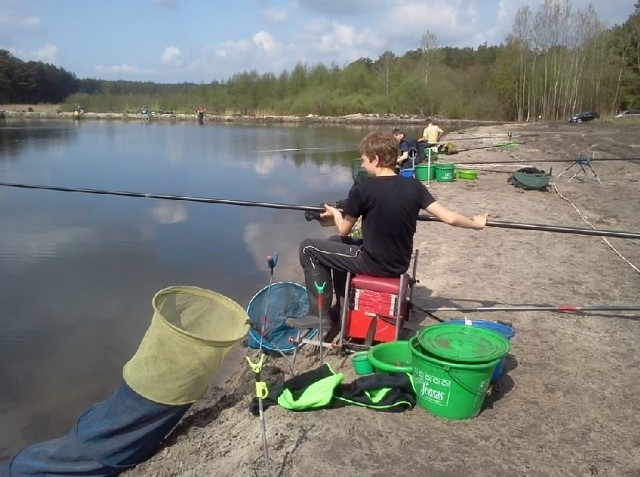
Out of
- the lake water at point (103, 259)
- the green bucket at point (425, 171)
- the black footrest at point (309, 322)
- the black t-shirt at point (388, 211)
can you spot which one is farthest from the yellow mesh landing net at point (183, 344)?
the green bucket at point (425, 171)

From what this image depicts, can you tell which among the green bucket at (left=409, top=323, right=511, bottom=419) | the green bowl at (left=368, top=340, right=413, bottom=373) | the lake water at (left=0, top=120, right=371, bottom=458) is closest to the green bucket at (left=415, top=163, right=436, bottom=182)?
the lake water at (left=0, top=120, right=371, bottom=458)

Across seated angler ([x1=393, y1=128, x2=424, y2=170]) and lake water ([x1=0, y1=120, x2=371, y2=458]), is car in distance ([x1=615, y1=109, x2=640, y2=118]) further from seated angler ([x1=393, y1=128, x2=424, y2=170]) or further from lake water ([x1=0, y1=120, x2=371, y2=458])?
seated angler ([x1=393, y1=128, x2=424, y2=170])

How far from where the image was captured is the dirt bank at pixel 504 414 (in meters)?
2.83

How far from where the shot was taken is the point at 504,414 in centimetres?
326

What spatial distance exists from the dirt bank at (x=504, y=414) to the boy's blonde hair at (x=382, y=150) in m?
1.44

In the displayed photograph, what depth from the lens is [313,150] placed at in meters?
25.9

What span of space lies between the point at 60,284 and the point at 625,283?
6709 millimetres

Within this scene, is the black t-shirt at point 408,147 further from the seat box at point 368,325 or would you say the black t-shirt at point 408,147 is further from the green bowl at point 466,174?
the seat box at point 368,325

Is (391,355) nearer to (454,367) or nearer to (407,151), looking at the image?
(454,367)

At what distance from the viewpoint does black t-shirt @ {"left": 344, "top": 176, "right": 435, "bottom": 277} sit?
11.9 ft

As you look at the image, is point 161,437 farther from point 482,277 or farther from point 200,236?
point 200,236

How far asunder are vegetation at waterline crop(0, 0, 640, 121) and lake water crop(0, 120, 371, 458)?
1509 inches

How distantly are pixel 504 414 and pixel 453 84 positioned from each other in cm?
6069

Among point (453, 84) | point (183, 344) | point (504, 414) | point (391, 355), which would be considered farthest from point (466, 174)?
point (453, 84)
